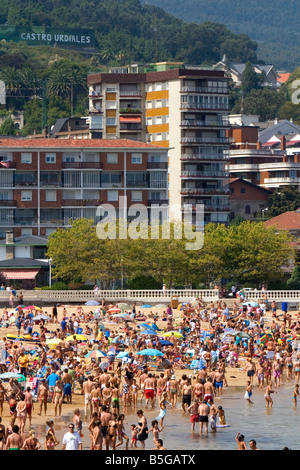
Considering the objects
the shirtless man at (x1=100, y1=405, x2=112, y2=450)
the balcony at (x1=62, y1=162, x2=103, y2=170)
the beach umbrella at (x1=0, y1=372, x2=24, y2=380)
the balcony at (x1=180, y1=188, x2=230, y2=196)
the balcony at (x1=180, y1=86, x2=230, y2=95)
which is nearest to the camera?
the shirtless man at (x1=100, y1=405, x2=112, y2=450)

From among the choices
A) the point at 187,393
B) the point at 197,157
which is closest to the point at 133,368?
the point at 187,393

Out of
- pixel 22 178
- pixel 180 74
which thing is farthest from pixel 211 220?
pixel 22 178

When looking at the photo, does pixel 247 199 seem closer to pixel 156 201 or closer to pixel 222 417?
pixel 156 201

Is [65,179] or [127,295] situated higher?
[65,179]

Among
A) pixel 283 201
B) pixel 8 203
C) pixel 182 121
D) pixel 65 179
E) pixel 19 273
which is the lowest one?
pixel 19 273

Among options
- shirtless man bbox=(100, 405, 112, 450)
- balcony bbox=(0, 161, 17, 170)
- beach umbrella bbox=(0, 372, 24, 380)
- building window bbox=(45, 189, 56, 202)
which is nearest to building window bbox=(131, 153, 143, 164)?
building window bbox=(45, 189, 56, 202)

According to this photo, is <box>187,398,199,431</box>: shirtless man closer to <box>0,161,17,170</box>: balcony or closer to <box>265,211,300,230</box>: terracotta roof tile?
<box>0,161,17,170</box>: balcony

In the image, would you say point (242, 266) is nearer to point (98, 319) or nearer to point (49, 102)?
point (98, 319)
